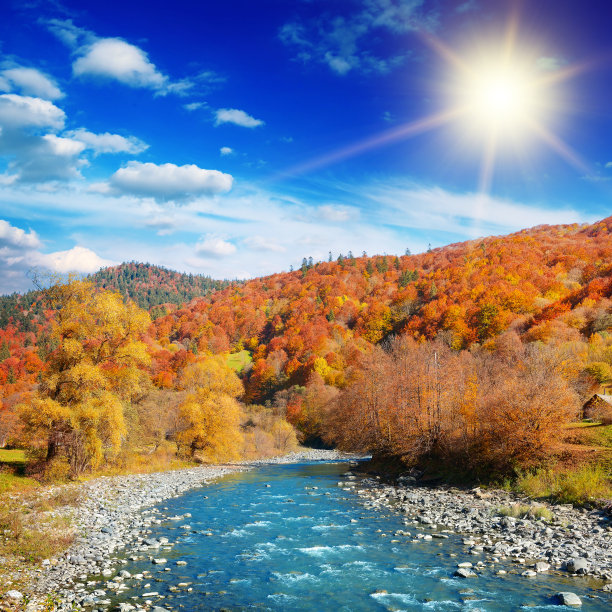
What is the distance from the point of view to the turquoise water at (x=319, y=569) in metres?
12.6

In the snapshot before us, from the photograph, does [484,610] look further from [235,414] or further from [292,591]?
[235,414]

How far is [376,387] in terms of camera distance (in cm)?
4538

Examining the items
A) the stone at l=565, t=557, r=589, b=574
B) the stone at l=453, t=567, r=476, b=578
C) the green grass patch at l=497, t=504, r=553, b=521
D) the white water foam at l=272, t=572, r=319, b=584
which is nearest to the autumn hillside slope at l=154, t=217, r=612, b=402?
the green grass patch at l=497, t=504, r=553, b=521

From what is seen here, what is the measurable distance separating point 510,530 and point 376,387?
86.4 ft

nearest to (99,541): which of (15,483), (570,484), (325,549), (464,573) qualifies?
(325,549)

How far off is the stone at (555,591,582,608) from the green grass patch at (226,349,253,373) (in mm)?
132676

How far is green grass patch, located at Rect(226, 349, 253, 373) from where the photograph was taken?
145 m

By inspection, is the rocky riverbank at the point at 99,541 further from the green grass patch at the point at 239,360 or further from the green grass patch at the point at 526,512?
the green grass patch at the point at 239,360

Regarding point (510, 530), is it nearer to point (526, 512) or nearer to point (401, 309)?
point (526, 512)

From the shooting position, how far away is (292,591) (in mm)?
13648

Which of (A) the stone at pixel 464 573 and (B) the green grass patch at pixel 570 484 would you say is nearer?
(A) the stone at pixel 464 573

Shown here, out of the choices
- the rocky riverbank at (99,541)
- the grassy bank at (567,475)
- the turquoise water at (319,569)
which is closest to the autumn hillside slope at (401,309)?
the grassy bank at (567,475)

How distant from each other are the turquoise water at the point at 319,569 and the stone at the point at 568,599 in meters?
0.26

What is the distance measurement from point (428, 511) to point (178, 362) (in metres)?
118
